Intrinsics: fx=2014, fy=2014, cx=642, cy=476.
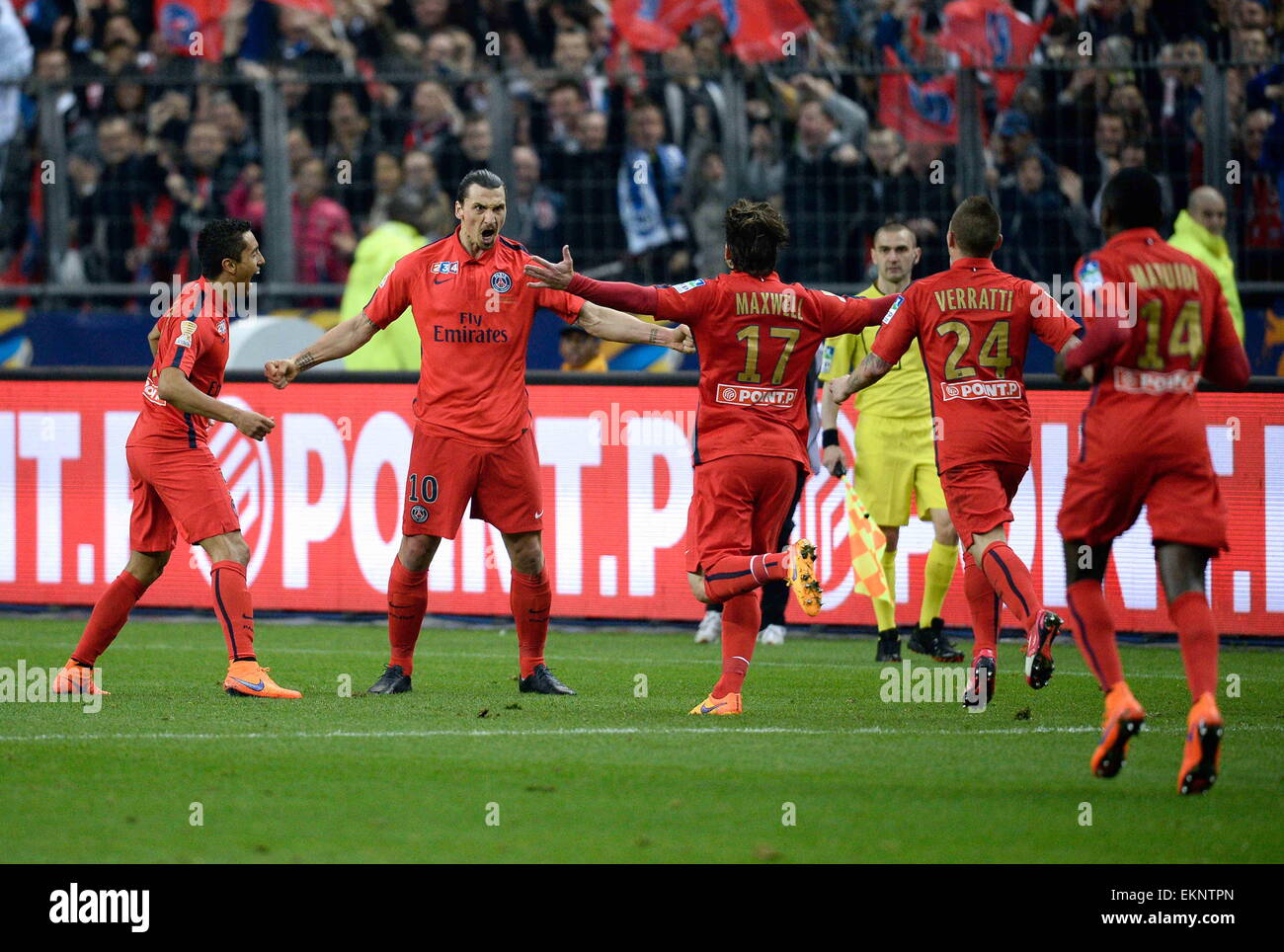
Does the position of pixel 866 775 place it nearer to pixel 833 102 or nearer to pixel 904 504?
pixel 904 504

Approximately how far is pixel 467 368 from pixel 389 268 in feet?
18.5

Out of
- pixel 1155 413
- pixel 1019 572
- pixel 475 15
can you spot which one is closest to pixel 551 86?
pixel 475 15

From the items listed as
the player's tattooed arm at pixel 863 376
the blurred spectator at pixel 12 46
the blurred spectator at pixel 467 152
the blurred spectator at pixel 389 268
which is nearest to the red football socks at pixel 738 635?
the player's tattooed arm at pixel 863 376

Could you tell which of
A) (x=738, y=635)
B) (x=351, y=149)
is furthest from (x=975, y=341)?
(x=351, y=149)

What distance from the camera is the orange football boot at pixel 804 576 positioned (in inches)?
318

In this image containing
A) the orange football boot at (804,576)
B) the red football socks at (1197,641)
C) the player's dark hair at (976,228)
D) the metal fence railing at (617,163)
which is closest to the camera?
the red football socks at (1197,641)

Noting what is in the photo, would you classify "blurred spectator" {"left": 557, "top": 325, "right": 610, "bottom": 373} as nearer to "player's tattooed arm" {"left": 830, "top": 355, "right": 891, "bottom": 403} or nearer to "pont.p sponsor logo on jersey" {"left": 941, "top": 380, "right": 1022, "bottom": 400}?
"player's tattooed arm" {"left": 830, "top": 355, "right": 891, "bottom": 403}

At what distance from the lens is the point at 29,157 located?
15844mm

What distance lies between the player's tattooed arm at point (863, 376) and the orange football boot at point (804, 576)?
0.86 metres

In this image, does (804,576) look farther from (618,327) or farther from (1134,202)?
(1134,202)

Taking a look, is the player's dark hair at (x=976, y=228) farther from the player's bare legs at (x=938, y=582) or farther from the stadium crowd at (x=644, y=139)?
the stadium crowd at (x=644, y=139)

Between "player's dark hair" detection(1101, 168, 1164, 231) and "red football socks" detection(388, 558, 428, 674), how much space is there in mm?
3725
